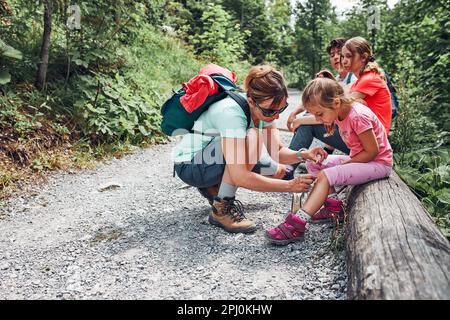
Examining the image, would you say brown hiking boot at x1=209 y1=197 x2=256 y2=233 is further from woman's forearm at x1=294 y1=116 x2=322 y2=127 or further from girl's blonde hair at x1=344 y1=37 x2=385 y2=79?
girl's blonde hair at x1=344 y1=37 x2=385 y2=79

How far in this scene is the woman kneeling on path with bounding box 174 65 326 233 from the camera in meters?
2.75

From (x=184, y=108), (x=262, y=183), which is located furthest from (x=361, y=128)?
(x=184, y=108)

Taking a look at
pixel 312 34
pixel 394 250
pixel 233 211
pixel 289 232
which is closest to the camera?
pixel 394 250

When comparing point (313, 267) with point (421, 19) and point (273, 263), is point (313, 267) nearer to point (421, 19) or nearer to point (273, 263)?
point (273, 263)

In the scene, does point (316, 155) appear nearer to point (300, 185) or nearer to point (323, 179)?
point (323, 179)

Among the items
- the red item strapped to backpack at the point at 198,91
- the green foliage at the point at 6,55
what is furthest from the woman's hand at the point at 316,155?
the green foliage at the point at 6,55

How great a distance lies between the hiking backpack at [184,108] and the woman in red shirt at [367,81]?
1250mm

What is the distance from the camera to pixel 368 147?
2902 millimetres

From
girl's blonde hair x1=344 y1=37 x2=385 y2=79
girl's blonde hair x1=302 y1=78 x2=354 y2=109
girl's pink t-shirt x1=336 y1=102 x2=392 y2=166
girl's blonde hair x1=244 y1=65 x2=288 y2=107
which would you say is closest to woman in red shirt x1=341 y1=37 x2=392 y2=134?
girl's blonde hair x1=344 y1=37 x2=385 y2=79

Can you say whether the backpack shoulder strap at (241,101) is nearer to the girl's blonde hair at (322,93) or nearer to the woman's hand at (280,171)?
the girl's blonde hair at (322,93)

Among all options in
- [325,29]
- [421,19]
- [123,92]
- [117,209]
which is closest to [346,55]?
[117,209]

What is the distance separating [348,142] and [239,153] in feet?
2.90

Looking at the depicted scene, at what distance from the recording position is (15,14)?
541cm
